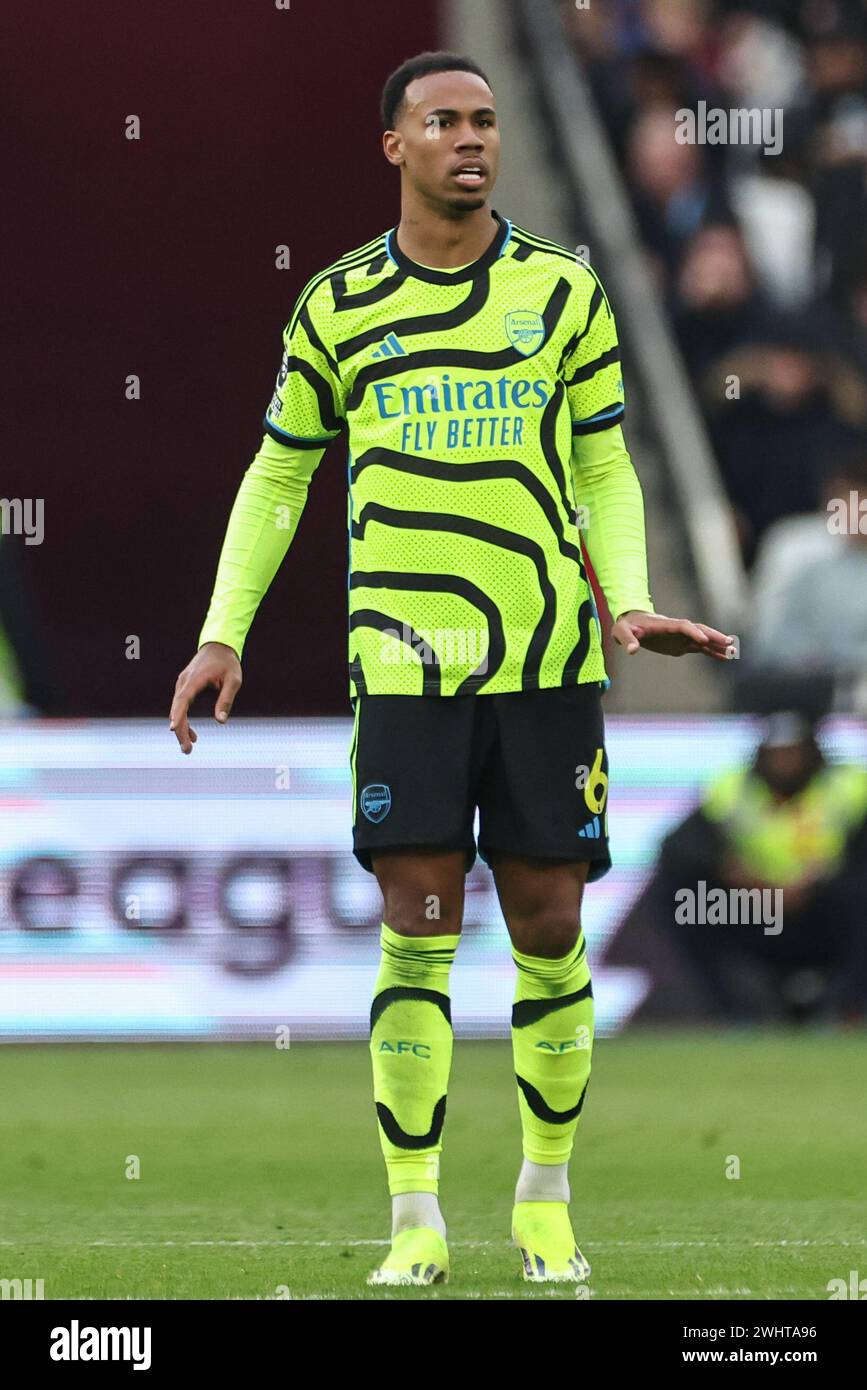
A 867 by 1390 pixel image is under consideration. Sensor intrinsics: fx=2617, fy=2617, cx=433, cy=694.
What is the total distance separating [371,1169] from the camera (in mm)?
5836

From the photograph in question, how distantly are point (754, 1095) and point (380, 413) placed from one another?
130 inches

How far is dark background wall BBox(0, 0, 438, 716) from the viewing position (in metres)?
9.20

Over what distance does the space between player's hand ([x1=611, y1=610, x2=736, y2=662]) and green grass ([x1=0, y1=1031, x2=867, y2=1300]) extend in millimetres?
992

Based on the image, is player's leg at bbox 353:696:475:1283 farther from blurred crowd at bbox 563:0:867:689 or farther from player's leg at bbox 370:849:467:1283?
blurred crowd at bbox 563:0:867:689

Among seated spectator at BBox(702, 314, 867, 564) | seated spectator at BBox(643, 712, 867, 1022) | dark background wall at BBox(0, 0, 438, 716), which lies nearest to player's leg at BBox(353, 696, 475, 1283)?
seated spectator at BBox(643, 712, 867, 1022)

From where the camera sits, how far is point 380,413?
13.9 feet

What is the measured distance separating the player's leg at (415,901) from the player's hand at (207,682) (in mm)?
248

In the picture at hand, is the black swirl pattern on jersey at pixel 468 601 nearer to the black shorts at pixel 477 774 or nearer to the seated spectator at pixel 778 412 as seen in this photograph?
the black shorts at pixel 477 774

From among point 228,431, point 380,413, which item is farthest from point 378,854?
point 228,431

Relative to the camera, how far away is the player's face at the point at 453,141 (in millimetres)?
4211

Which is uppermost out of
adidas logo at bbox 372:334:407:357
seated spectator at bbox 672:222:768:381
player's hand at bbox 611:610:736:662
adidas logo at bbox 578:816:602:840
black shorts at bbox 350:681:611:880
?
seated spectator at bbox 672:222:768:381

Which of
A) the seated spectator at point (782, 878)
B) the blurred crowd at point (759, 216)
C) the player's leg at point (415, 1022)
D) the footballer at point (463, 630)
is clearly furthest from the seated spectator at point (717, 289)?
the player's leg at point (415, 1022)

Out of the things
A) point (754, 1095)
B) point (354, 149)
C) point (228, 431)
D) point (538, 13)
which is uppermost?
point (538, 13)

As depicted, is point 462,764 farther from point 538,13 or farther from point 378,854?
point 538,13
